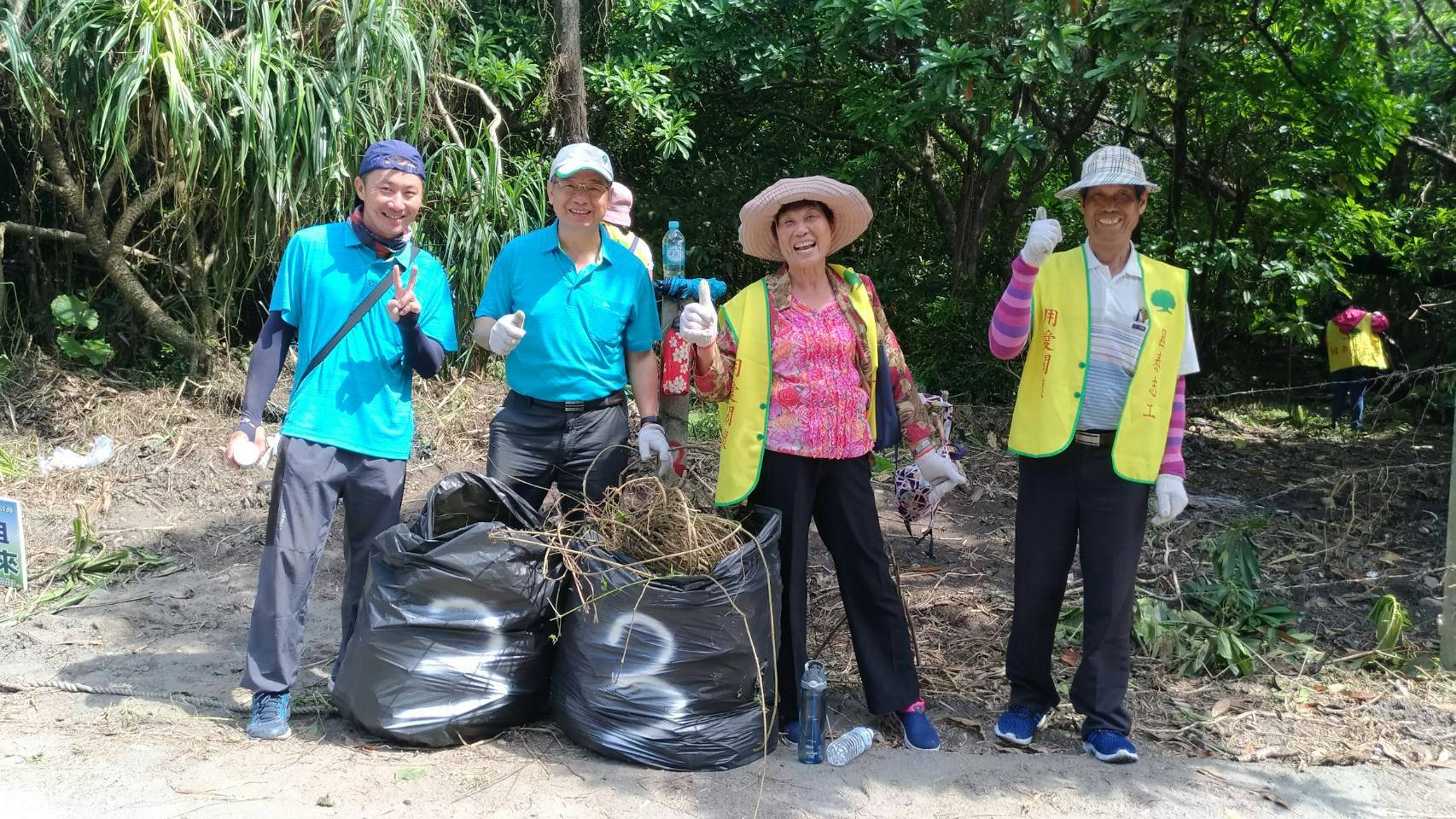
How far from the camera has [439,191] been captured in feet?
22.4

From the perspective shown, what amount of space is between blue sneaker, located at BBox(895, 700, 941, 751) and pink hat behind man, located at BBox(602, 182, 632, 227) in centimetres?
215

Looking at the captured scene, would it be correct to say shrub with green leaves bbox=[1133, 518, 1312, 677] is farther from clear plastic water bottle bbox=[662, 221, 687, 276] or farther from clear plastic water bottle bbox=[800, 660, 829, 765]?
clear plastic water bottle bbox=[662, 221, 687, 276]

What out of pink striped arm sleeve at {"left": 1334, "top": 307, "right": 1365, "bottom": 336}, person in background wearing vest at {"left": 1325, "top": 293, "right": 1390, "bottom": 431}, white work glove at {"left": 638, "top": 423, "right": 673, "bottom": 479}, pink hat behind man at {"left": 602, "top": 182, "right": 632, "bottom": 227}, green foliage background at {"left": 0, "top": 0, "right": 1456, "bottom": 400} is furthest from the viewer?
pink striped arm sleeve at {"left": 1334, "top": 307, "right": 1365, "bottom": 336}

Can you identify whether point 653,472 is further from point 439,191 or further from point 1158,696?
point 439,191

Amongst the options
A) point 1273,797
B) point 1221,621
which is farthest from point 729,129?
point 1273,797

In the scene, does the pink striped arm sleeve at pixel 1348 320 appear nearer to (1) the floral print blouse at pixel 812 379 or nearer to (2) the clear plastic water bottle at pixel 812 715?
(1) the floral print blouse at pixel 812 379

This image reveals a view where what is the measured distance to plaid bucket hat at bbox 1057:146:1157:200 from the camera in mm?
3094

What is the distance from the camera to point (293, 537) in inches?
128

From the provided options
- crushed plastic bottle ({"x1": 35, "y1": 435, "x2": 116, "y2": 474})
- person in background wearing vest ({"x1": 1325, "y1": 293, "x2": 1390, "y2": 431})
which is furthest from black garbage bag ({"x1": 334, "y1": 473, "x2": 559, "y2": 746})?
person in background wearing vest ({"x1": 1325, "y1": 293, "x2": 1390, "y2": 431})

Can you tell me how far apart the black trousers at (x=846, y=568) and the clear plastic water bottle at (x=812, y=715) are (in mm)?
100

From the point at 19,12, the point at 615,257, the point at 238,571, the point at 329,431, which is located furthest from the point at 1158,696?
the point at 19,12

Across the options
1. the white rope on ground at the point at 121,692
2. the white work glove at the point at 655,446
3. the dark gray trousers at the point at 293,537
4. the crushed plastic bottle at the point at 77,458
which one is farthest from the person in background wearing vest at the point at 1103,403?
the crushed plastic bottle at the point at 77,458

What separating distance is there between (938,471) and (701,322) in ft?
2.73

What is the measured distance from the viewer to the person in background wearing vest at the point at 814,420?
10.6 ft
